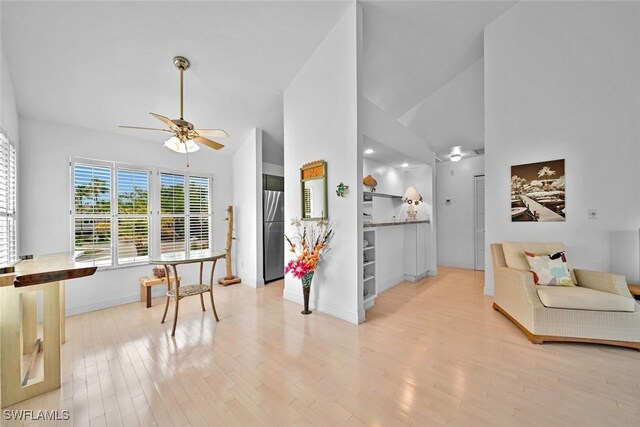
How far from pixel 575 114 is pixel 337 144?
2.95 meters

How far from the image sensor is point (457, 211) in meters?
5.84

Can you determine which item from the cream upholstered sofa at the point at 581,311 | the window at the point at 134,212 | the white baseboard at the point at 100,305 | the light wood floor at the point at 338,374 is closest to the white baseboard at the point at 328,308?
the light wood floor at the point at 338,374

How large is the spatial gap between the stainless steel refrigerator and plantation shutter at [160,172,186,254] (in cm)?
142

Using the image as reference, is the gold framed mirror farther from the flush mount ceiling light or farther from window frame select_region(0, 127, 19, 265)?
window frame select_region(0, 127, 19, 265)

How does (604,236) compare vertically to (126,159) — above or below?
below

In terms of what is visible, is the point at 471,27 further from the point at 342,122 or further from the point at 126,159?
the point at 126,159

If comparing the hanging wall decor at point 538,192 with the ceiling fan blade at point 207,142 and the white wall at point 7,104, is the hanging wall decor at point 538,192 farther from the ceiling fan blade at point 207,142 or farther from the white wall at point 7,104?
the white wall at point 7,104

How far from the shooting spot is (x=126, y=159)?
3824mm

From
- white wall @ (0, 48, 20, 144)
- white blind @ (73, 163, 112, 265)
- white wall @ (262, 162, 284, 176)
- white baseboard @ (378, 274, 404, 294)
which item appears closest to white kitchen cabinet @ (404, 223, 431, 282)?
white baseboard @ (378, 274, 404, 294)

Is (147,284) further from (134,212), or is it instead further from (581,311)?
(581,311)

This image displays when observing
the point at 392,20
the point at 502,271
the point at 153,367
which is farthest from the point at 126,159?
the point at 502,271

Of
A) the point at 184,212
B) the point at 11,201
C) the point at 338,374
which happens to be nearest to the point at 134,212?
the point at 184,212

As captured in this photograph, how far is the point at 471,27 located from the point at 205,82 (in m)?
3.84

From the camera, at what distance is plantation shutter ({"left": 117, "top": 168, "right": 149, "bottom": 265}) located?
3.75 m
